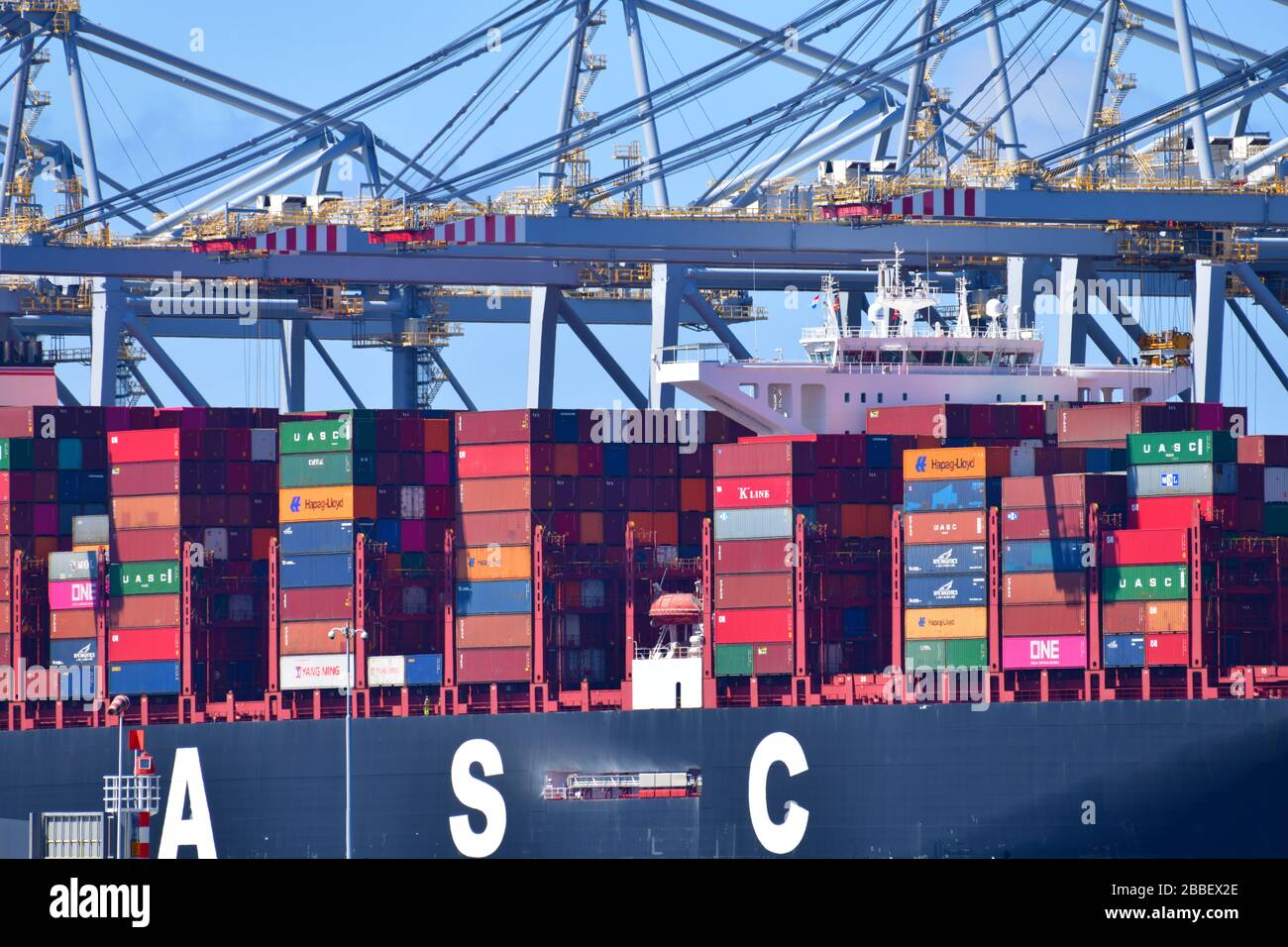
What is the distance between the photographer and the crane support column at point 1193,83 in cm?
5931

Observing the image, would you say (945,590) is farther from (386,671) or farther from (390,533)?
(390,533)

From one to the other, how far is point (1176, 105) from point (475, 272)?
1984 cm

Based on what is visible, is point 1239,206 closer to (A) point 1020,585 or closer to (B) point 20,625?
(A) point 1020,585

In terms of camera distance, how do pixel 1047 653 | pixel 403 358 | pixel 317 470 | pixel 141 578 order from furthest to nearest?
pixel 403 358 < pixel 141 578 < pixel 317 470 < pixel 1047 653

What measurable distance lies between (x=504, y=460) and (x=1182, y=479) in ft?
45.0

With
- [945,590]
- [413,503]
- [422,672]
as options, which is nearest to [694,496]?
[413,503]

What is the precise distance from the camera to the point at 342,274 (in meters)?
64.7

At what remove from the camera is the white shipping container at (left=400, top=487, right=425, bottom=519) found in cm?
4928

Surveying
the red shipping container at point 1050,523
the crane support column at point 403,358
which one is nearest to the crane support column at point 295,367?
the crane support column at point 403,358

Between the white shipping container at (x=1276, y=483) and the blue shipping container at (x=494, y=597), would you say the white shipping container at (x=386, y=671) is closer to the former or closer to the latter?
the blue shipping container at (x=494, y=597)

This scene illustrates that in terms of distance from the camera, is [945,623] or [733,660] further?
[733,660]

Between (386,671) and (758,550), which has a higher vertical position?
(758,550)

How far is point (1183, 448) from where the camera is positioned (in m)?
43.5
